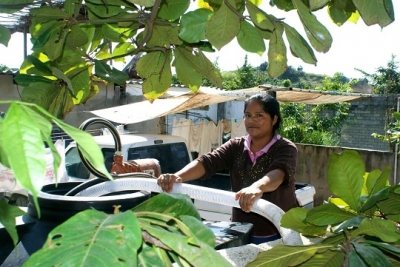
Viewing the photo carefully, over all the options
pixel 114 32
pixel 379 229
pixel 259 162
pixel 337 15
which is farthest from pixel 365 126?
pixel 379 229

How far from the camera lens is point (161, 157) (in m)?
6.13

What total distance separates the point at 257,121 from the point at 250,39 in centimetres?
194

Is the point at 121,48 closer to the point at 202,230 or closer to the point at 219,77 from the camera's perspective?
the point at 219,77

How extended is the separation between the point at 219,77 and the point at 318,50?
487mm

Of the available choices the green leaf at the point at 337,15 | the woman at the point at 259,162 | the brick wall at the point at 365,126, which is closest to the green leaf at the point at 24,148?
the green leaf at the point at 337,15

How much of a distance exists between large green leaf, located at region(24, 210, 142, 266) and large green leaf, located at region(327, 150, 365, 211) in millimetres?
755

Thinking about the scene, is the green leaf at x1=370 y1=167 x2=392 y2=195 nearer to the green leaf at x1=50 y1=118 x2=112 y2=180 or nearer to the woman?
the green leaf at x1=50 y1=118 x2=112 y2=180

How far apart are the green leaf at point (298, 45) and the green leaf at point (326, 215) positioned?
429 millimetres

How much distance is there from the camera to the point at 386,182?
121cm

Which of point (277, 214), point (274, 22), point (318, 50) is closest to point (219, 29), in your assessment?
point (274, 22)

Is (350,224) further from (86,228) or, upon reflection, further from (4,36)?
(4,36)

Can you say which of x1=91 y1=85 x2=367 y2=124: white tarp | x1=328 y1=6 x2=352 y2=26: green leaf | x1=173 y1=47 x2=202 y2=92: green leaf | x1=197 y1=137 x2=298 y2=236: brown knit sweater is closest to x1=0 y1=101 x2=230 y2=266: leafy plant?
x1=173 y1=47 x2=202 y2=92: green leaf

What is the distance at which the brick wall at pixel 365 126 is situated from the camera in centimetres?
1472

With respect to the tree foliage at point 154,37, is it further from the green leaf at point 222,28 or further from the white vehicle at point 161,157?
the white vehicle at point 161,157
